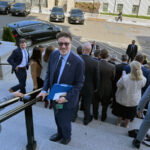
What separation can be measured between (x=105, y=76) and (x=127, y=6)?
1424 inches

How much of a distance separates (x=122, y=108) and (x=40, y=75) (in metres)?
2.05

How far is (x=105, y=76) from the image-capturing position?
163 inches

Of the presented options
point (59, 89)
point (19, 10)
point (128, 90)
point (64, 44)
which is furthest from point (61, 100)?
point (19, 10)

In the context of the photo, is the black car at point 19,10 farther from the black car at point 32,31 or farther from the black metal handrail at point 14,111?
the black metal handrail at point 14,111

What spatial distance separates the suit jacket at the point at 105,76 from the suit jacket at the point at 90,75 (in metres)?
0.24

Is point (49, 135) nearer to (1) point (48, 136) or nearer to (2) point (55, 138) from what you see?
(1) point (48, 136)

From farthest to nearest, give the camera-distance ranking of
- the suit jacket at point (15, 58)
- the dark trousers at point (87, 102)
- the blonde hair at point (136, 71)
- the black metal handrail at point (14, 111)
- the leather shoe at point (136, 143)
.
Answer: the suit jacket at point (15, 58) → the dark trousers at point (87, 102) → the blonde hair at point (136, 71) → the leather shoe at point (136, 143) → the black metal handrail at point (14, 111)

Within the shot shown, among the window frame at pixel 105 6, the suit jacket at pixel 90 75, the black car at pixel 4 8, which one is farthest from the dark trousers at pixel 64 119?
the window frame at pixel 105 6

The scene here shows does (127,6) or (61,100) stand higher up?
(127,6)

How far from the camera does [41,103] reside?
5.03 meters

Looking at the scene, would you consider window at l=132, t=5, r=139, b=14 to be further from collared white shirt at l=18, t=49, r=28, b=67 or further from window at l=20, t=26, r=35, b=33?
collared white shirt at l=18, t=49, r=28, b=67

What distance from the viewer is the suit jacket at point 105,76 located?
4090 millimetres

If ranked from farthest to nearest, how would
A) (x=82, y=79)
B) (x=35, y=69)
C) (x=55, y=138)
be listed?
(x=35, y=69) → (x=55, y=138) → (x=82, y=79)

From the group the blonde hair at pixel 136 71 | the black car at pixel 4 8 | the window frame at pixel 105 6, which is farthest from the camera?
the window frame at pixel 105 6
